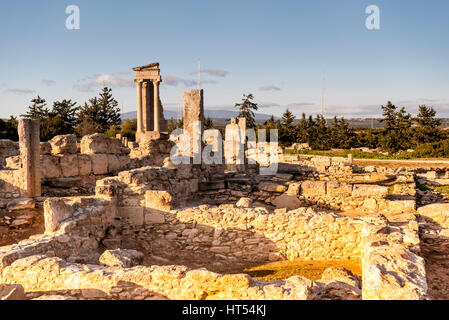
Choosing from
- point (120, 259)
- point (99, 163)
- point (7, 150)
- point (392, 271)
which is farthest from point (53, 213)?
point (7, 150)

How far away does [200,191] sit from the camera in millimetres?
13109

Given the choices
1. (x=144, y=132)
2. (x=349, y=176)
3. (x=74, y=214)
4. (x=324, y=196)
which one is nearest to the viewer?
(x=74, y=214)

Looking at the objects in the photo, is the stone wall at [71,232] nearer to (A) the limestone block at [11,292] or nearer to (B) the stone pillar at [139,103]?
(A) the limestone block at [11,292]

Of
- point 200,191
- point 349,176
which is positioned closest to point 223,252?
point 200,191

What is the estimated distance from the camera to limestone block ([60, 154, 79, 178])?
1312 cm

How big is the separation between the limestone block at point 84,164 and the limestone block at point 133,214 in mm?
5279

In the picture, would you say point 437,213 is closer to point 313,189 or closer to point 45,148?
point 313,189

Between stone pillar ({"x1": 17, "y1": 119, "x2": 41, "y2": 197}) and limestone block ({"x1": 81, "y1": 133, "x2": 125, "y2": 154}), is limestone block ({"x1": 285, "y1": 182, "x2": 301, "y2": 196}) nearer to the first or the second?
limestone block ({"x1": 81, "y1": 133, "x2": 125, "y2": 154})

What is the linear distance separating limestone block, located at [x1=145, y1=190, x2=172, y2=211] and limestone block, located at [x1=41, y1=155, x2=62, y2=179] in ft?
18.5

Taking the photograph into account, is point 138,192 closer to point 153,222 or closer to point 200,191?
point 153,222

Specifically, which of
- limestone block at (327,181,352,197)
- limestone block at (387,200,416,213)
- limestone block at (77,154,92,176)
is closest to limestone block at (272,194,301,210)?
limestone block at (327,181,352,197)

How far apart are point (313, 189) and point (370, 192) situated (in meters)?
1.82

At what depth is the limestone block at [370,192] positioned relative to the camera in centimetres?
1173

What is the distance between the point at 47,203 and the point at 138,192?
2367 mm
